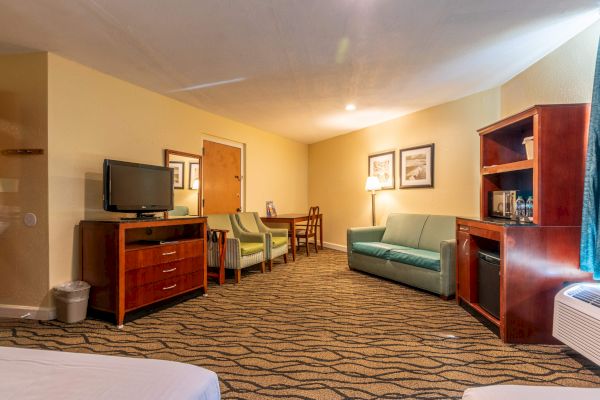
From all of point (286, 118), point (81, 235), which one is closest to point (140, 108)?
point (81, 235)

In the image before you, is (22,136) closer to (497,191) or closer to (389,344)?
(389,344)

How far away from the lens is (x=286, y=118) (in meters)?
5.16

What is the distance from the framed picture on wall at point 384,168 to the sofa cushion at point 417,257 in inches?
65.0

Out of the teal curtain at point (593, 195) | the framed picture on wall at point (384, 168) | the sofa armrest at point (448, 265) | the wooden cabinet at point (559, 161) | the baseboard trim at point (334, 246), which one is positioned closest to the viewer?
the teal curtain at point (593, 195)

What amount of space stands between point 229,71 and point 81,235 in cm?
217

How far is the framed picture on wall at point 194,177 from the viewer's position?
14.2 ft

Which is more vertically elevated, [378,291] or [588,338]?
[588,338]

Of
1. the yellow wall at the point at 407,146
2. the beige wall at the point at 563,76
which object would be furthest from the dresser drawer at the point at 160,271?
the beige wall at the point at 563,76

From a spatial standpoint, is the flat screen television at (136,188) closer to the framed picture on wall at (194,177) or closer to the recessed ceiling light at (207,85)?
the framed picture on wall at (194,177)

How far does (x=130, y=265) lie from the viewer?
2.78 metres

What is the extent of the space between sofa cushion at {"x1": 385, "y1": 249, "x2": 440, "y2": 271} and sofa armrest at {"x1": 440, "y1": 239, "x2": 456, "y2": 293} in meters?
0.07

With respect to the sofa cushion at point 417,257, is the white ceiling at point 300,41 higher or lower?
higher

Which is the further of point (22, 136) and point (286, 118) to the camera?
point (286, 118)

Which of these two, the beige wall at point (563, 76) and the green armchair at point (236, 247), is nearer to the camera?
the beige wall at point (563, 76)
